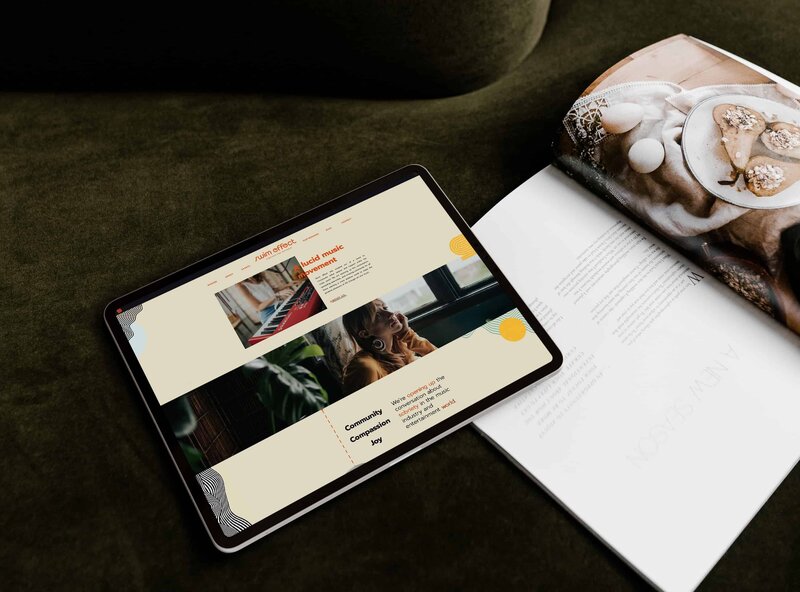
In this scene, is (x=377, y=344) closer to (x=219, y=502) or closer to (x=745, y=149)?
(x=219, y=502)

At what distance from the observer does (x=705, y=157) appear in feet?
1.57

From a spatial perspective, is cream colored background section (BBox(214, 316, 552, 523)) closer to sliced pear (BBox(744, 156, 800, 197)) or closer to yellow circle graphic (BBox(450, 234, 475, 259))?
yellow circle graphic (BBox(450, 234, 475, 259))

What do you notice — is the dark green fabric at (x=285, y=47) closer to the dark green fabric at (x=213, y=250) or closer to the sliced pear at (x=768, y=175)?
the dark green fabric at (x=213, y=250)

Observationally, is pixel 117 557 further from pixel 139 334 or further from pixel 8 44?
pixel 8 44

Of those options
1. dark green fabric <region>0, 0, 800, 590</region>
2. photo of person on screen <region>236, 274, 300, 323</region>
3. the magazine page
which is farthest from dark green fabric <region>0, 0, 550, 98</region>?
photo of person on screen <region>236, 274, 300, 323</region>

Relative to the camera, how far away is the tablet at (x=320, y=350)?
437 millimetres

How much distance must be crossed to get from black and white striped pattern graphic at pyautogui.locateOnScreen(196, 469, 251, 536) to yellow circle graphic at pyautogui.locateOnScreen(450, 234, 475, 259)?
248 mm

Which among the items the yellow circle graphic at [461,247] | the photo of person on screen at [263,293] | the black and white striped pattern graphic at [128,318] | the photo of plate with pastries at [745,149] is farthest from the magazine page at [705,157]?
the black and white striped pattern graphic at [128,318]

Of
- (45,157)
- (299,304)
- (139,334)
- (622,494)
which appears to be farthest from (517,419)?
(45,157)

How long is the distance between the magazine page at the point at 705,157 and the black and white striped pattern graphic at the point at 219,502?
0.38 meters

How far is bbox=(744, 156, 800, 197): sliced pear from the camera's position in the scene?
0.46 metres

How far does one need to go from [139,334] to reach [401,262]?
214 mm

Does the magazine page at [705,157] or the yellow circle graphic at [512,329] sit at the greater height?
the magazine page at [705,157]

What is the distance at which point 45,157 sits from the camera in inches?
23.0
